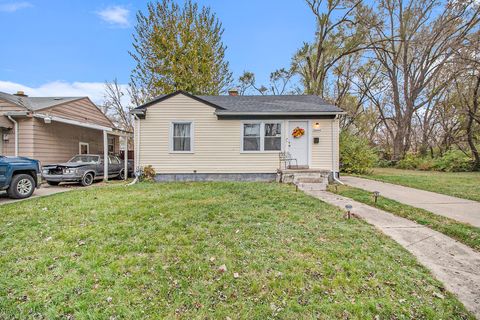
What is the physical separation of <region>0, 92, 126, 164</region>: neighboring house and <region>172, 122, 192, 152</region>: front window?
342 cm

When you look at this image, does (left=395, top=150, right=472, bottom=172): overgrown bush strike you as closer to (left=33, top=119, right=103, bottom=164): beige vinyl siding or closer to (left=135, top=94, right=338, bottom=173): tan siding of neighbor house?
(left=135, top=94, right=338, bottom=173): tan siding of neighbor house

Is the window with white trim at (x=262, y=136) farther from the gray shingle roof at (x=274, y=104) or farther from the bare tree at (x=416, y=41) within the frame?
the bare tree at (x=416, y=41)

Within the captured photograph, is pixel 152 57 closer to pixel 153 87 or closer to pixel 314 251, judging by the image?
pixel 153 87

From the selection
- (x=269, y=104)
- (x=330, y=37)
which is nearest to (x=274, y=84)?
(x=330, y=37)

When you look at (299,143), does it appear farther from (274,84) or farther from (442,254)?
(274,84)

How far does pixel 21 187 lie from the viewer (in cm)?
664

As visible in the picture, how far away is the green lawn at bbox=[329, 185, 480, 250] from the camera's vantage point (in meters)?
3.50

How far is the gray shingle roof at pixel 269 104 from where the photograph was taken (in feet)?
30.3

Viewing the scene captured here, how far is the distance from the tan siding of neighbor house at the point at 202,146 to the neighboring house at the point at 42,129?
105 inches

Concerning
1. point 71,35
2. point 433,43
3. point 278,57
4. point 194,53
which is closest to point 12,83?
point 71,35

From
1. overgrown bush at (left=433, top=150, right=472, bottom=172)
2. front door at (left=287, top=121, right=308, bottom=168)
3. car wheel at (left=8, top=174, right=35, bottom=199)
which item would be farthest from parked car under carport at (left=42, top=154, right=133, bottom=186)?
overgrown bush at (left=433, top=150, right=472, bottom=172)

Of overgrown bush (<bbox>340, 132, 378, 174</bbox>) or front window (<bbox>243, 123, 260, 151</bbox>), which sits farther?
overgrown bush (<bbox>340, 132, 378, 174</bbox>)

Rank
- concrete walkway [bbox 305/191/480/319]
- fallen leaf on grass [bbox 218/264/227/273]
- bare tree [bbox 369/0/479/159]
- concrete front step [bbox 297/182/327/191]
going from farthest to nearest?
bare tree [bbox 369/0/479/159] < concrete front step [bbox 297/182/327/191] < fallen leaf on grass [bbox 218/264/227/273] < concrete walkway [bbox 305/191/480/319]

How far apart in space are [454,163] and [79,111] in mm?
22284
